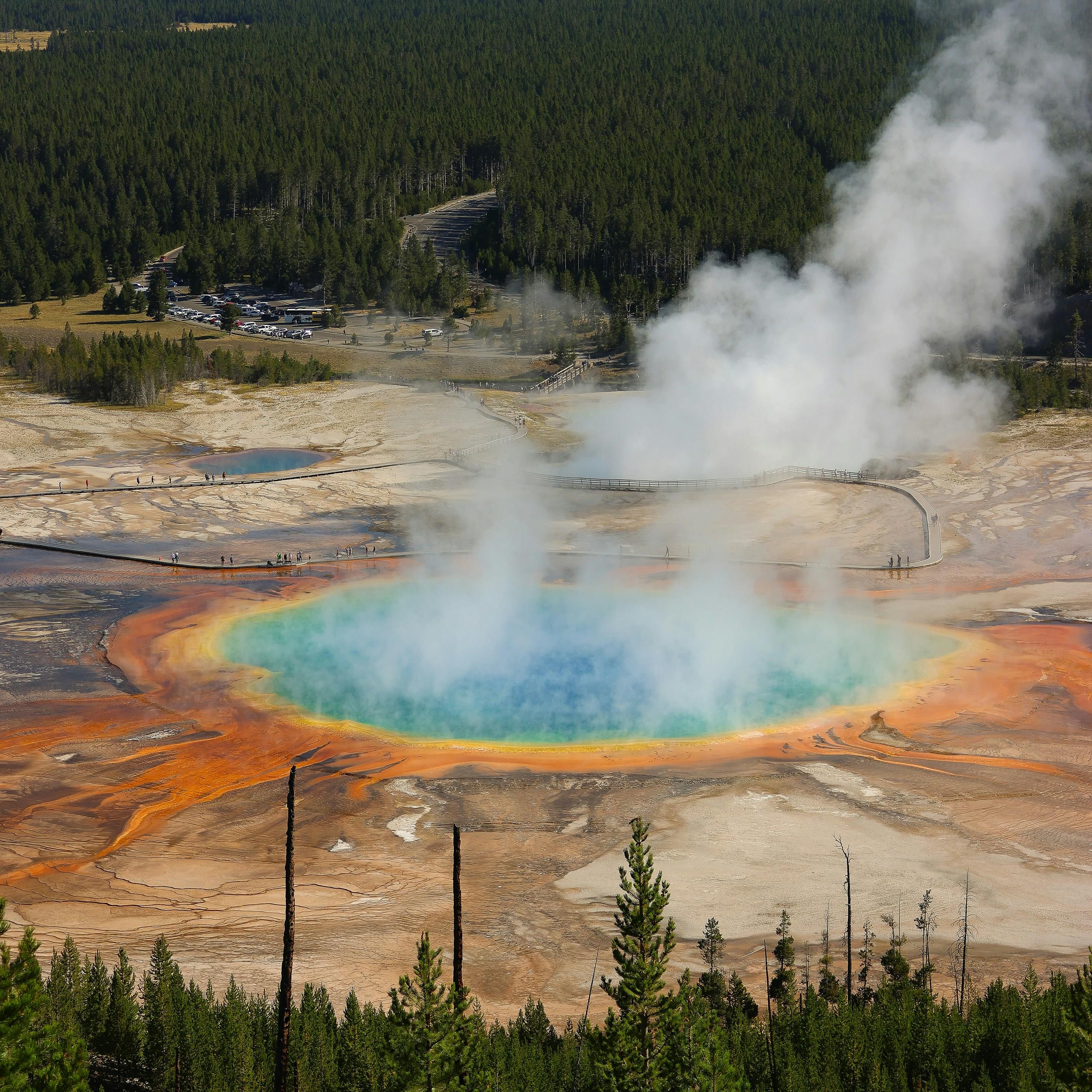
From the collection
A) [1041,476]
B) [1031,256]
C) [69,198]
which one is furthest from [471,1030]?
[69,198]

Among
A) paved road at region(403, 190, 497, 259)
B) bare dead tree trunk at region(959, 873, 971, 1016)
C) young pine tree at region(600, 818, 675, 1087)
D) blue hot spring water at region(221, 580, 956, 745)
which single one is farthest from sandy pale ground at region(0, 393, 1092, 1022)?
paved road at region(403, 190, 497, 259)

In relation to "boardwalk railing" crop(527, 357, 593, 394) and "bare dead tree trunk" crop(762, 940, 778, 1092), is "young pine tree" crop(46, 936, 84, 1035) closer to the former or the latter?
"bare dead tree trunk" crop(762, 940, 778, 1092)

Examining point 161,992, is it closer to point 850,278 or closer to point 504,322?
point 850,278

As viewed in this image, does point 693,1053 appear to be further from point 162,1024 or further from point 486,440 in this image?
point 486,440

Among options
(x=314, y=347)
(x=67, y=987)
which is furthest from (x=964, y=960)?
(x=314, y=347)

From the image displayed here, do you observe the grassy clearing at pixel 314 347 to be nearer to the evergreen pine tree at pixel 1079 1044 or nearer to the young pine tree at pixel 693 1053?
the young pine tree at pixel 693 1053

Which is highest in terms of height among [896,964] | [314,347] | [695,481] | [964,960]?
[314,347]
